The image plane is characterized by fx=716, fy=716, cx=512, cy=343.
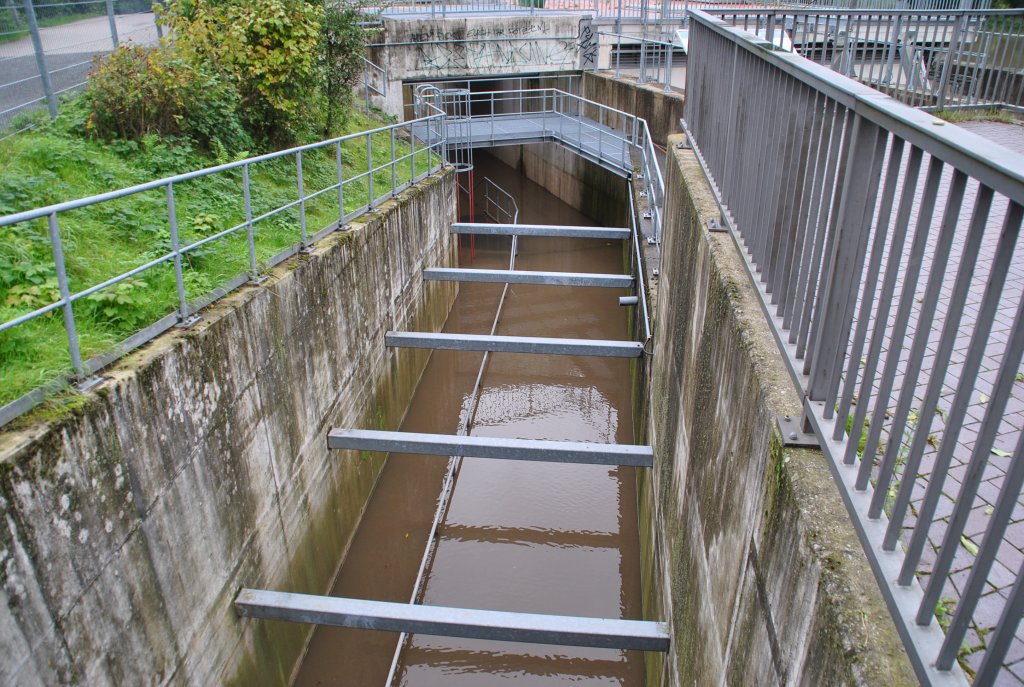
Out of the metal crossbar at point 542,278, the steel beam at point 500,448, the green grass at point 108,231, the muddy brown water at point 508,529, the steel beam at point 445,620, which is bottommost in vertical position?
the muddy brown water at point 508,529

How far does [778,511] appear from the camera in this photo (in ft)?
8.01

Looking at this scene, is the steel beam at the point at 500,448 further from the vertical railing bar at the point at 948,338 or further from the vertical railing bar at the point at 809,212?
the vertical railing bar at the point at 948,338

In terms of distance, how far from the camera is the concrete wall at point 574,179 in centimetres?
1595

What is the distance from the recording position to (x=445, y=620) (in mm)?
5207

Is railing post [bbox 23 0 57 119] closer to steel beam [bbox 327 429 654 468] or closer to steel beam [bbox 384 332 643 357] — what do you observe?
steel beam [bbox 384 332 643 357]

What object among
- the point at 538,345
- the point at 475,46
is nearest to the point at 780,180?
the point at 538,345

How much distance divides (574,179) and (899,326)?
17.7 meters

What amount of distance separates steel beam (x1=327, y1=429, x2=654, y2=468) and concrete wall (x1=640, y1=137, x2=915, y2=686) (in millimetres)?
600

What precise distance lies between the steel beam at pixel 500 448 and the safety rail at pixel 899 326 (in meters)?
3.03

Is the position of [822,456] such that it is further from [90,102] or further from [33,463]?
[90,102]

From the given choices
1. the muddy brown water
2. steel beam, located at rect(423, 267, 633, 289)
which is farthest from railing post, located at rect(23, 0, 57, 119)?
the muddy brown water

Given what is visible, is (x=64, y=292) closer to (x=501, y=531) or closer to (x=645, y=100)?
(x=501, y=531)

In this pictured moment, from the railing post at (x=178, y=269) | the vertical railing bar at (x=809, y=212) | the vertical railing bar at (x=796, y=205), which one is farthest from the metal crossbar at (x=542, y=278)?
the vertical railing bar at (x=809, y=212)

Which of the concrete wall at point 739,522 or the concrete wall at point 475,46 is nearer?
the concrete wall at point 739,522
